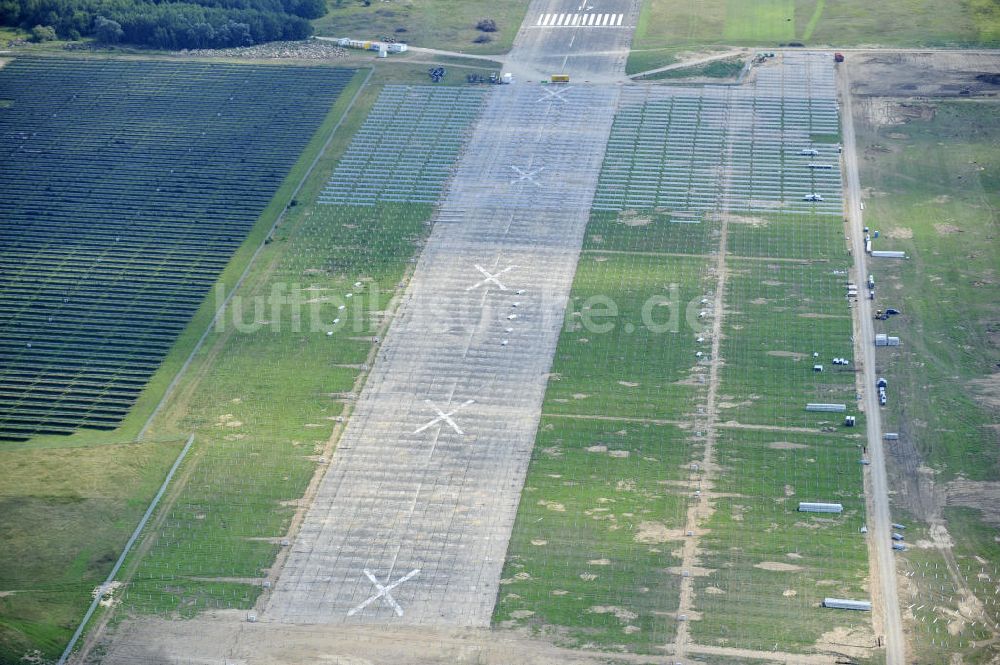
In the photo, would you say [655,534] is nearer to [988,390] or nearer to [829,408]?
[829,408]

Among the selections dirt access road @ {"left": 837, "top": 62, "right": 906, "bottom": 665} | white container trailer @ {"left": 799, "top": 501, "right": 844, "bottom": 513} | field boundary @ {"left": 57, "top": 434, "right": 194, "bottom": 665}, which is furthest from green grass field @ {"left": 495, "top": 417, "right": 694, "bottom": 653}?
field boundary @ {"left": 57, "top": 434, "right": 194, "bottom": 665}

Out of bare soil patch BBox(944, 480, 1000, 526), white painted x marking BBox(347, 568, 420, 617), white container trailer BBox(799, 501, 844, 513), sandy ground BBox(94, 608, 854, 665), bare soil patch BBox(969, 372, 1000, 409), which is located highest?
bare soil patch BBox(969, 372, 1000, 409)

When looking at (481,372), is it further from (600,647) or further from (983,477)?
(983,477)

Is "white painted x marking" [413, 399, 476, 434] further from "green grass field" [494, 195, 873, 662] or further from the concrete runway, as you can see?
"green grass field" [494, 195, 873, 662]

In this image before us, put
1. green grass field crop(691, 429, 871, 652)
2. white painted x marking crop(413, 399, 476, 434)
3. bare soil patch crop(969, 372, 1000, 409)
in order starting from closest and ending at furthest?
green grass field crop(691, 429, 871, 652) < bare soil patch crop(969, 372, 1000, 409) < white painted x marking crop(413, 399, 476, 434)

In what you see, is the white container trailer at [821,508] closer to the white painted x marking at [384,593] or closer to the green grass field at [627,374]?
the green grass field at [627,374]

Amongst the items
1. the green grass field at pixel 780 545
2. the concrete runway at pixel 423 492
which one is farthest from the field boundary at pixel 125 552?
the green grass field at pixel 780 545
